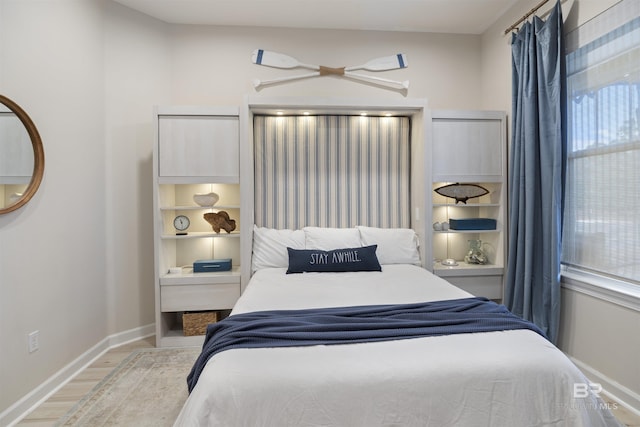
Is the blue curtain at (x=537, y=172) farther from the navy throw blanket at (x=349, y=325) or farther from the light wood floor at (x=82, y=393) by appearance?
the navy throw blanket at (x=349, y=325)

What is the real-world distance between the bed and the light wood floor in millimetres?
915

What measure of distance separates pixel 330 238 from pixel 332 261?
303mm

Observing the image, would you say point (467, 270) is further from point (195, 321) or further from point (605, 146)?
point (195, 321)

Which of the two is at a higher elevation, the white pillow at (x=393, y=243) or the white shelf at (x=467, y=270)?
the white pillow at (x=393, y=243)

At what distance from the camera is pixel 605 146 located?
7.21 feet

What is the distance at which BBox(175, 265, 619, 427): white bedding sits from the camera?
126 centimetres

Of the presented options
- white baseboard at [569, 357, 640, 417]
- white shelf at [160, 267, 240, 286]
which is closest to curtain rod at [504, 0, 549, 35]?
white baseboard at [569, 357, 640, 417]

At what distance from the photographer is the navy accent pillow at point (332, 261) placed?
2.81 m

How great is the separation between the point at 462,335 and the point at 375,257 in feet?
4.50

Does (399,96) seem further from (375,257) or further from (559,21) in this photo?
(375,257)

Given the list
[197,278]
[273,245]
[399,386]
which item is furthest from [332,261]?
[399,386]

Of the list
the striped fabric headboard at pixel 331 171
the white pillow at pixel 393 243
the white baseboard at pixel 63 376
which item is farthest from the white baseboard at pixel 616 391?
the white baseboard at pixel 63 376

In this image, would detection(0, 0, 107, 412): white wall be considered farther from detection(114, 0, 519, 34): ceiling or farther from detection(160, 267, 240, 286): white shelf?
detection(114, 0, 519, 34): ceiling

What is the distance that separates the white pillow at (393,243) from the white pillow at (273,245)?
0.61 metres
